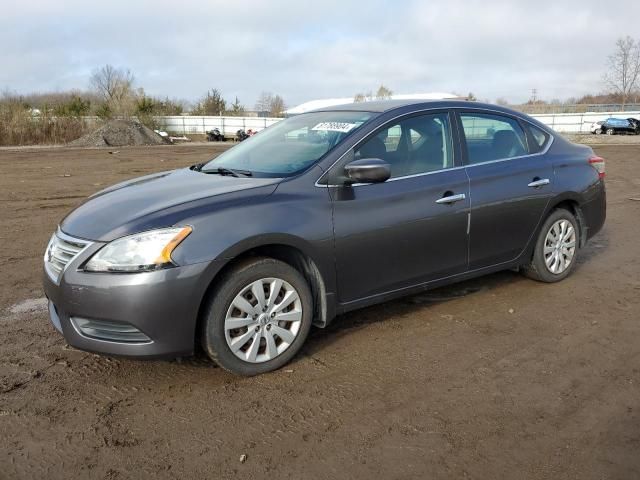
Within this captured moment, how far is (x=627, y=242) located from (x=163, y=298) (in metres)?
6.30

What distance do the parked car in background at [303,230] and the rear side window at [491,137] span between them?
1 centimetres

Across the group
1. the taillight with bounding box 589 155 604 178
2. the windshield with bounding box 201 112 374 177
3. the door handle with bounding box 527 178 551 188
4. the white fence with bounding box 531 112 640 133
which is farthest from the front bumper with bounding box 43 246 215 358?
the white fence with bounding box 531 112 640 133

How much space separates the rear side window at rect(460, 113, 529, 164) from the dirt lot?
1294mm

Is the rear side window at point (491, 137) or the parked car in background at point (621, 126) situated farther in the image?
the parked car in background at point (621, 126)

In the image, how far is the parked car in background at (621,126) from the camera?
142 feet

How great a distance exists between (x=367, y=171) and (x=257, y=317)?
120 cm

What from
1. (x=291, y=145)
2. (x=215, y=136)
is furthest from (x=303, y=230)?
(x=215, y=136)

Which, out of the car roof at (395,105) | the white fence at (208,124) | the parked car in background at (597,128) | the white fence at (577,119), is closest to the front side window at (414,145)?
the car roof at (395,105)

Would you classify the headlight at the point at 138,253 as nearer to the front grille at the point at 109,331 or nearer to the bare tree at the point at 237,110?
the front grille at the point at 109,331

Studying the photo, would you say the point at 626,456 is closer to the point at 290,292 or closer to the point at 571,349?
the point at 571,349

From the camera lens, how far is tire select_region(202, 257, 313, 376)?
3.34 metres

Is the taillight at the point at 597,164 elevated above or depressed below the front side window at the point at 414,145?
below

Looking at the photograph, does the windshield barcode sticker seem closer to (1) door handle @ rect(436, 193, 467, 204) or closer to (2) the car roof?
(2) the car roof

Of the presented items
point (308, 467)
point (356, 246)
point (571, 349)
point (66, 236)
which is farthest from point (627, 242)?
point (66, 236)
